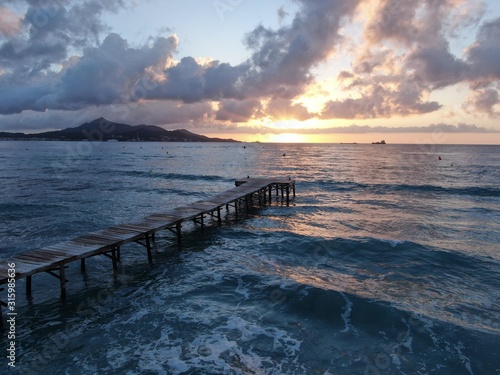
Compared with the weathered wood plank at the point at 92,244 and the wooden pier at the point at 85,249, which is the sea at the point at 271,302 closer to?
the wooden pier at the point at 85,249

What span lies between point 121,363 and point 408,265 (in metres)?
13.6

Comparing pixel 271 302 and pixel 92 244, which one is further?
pixel 92 244

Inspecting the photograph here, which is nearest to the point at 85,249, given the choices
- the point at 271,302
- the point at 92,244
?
the point at 92,244

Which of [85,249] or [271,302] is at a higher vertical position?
[85,249]

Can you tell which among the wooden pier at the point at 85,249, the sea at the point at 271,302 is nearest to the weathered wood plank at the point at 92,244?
the wooden pier at the point at 85,249

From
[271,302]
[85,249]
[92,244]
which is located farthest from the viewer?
[92,244]

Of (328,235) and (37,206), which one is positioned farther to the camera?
(37,206)

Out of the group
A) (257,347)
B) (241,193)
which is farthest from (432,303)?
(241,193)

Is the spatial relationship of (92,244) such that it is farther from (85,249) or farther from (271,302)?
(271,302)

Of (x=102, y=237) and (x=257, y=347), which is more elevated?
(x=102, y=237)

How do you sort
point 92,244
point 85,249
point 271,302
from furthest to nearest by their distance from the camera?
point 92,244 < point 85,249 < point 271,302

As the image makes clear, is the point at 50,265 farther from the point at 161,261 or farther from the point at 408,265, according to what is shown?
the point at 408,265

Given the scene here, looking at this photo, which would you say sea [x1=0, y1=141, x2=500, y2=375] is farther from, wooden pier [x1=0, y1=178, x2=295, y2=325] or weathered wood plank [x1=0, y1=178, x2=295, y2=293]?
weathered wood plank [x1=0, y1=178, x2=295, y2=293]

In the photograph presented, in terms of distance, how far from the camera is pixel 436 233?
22656 millimetres
